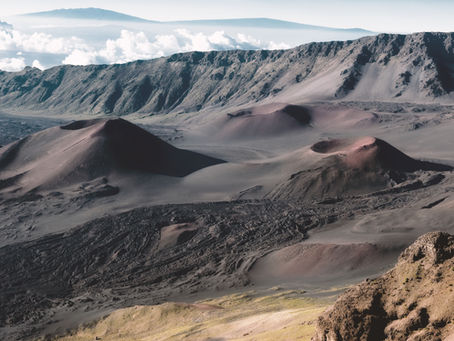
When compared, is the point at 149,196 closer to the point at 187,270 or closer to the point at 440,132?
the point at 187,270

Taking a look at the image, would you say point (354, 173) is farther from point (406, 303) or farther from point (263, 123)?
point (263, 123)

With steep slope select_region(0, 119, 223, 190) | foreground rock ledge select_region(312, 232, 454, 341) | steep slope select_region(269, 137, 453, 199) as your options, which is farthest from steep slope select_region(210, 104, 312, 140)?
foreground rock ledge select_region(312, 232, 454, 341)

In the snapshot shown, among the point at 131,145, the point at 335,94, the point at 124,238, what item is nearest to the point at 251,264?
the point at 124,238

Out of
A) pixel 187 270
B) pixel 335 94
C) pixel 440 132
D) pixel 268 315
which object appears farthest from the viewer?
pixel 335 94

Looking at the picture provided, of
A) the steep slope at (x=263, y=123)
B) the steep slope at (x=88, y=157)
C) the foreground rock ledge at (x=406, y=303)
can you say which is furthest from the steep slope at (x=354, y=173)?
the foreground rock ledge at (x=406, y=303)

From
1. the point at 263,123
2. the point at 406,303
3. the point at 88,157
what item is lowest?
the point at 88,157

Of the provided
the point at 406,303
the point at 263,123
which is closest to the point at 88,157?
the point at 263,123

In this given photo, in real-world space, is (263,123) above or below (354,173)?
above
